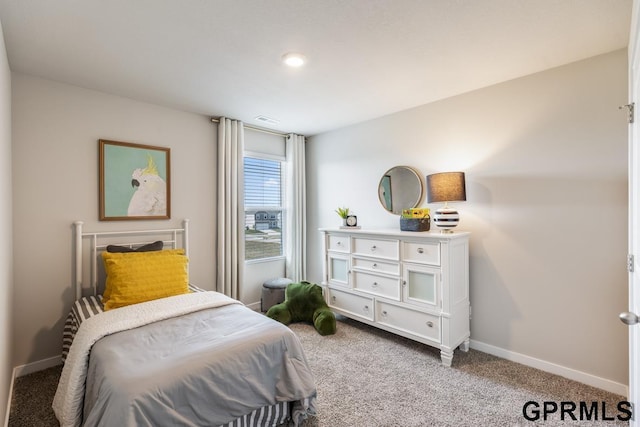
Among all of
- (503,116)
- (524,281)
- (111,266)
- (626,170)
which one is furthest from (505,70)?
(111,266)

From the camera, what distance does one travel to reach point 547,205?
2416 millimetres

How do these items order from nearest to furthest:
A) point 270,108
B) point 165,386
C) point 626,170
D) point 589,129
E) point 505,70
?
point 165,386
point 626,170
point 589,129
point 505,70
point 270,108

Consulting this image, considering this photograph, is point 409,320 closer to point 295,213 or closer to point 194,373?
point 194,373

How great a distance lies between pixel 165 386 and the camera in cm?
140

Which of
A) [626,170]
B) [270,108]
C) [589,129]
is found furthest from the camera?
[270,108]

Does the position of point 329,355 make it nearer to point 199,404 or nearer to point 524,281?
point 199,404

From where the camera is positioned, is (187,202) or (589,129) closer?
(589,129)

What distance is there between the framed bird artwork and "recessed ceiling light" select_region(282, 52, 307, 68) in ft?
5.68

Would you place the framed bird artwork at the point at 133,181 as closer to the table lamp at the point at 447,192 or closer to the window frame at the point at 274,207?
the window frame at the point at 274,207

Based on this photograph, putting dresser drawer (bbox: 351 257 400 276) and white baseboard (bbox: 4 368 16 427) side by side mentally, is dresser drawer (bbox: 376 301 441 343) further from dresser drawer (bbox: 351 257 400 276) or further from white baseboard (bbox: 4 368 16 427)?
white baseboard (bbox: 4 368 16 427)

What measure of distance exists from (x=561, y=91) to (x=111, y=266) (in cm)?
381

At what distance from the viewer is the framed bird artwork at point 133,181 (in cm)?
280

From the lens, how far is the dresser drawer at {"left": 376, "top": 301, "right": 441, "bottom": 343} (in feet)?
8.66

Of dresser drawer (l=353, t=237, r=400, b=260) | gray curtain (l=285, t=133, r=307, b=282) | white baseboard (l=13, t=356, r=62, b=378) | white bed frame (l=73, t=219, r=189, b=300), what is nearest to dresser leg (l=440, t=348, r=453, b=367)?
dresser drawer (l=353, t=237, r=400, b=260)
